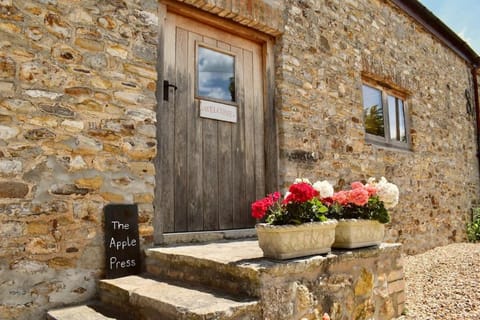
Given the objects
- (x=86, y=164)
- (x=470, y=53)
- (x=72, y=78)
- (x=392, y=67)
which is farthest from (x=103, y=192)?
(x=470, y=53)

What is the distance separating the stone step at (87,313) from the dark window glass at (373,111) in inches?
167

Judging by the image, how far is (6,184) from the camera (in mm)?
2281

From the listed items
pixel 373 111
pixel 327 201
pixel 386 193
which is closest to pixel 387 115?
pixel 373 111

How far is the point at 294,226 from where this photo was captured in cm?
219

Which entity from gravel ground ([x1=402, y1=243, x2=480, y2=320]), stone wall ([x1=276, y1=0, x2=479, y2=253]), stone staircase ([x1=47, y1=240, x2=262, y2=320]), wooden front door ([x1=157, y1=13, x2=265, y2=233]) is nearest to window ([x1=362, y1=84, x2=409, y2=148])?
stone wall ([x1=276, y1=0, x2=479, y2=253])

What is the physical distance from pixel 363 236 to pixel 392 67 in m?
3.81

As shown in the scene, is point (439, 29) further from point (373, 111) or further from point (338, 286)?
point (338, 286)

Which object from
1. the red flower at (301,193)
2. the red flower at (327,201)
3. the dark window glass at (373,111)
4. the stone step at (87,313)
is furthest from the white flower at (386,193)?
the dark window glass at (373,111)

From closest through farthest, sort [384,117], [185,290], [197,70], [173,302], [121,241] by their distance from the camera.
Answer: [173,302] < [185,290] < [121,241] < [197,70] < [384,117]

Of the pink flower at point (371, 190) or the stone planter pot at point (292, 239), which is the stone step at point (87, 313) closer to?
the stone planter pot at point (292, 239)

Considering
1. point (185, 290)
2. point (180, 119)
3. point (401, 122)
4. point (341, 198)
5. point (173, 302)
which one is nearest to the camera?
point (173, 302)

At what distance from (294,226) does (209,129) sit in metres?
1.65

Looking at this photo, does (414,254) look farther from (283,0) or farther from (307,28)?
(283,0)

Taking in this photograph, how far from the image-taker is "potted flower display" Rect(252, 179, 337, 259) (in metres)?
2.18
